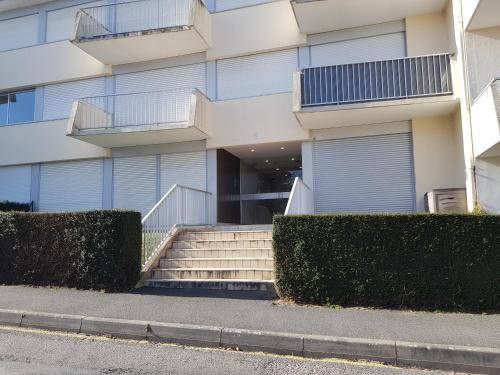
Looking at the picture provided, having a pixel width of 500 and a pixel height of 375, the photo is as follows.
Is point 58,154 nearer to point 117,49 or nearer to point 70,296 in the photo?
point 117,49

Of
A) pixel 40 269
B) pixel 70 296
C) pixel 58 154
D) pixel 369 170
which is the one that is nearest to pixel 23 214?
pixel 40 269

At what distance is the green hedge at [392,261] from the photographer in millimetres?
6711

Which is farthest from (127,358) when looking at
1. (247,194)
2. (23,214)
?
(247,194)

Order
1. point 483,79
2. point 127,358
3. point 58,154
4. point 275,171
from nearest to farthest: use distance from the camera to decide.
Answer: point 127,358 → point 483,79 → point 58,154 → point 275,171

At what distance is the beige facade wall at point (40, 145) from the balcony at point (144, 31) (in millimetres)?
3015

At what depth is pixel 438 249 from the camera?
688 centimetres

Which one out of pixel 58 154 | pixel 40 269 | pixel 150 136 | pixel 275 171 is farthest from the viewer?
pixel 275 171

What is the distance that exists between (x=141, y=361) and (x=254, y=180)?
11.9 m

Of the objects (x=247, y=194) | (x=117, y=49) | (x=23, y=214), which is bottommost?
(x=23, y=214)

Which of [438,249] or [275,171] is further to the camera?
[275,171]

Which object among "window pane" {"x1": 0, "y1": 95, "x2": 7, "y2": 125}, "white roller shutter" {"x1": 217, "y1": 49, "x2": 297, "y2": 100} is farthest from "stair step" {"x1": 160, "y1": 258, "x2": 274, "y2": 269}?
"window pane" {"x1": 0, "y1": 95, "x2": 7, "y2": 125}

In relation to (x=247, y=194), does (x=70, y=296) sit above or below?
below

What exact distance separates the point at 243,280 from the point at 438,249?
3529 mm

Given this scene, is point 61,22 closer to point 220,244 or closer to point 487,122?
point 220,244
